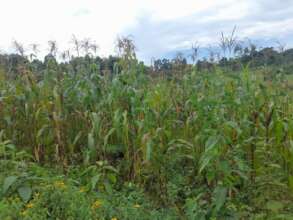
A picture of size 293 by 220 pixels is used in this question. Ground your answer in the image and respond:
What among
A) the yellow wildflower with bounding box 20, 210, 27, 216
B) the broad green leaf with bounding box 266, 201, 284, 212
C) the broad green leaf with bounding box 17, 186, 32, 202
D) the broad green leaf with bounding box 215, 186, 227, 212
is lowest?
the broad green leaf with bounding box 266, 201, 284, 212

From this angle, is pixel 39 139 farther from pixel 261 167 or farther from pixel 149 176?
pixel 261 167

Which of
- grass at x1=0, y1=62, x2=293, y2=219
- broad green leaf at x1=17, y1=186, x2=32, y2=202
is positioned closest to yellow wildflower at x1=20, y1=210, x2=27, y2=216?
grass at x1=0, y1=62, x2=293, y2=219

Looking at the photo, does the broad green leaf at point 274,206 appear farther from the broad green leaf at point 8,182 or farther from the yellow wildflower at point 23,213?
the broad green leaf at point 8,182

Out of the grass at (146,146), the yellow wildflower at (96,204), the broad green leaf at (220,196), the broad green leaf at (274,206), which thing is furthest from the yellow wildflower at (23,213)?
the broad green leaf at (274,206)

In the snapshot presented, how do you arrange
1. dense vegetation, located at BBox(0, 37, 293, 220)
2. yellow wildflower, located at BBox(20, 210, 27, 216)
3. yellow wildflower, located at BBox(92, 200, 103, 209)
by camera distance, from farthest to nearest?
dense vegetation, located at BBox(0, 37, 293, 220) → yellow wildflower, located at BBox(92, 200, 103, 209) → yellow wildflower, located at BBox(20, 210, 27, 216)

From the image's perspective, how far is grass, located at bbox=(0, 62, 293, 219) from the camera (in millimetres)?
3027

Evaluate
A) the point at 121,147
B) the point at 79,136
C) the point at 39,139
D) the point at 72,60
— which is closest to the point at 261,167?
the point at 121,147

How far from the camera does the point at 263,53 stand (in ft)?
15.2

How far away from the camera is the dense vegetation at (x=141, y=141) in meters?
3.04

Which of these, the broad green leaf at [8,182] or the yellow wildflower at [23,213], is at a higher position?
the broad green leaf at [8,182]

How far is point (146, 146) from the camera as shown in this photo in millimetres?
3471

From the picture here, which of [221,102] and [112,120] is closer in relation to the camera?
[221,102]

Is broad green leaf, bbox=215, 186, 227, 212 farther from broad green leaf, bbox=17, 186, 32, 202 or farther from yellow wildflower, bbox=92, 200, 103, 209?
broad green leaf, bbox=17, 186, 32, 202

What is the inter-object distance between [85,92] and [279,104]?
179 cm
